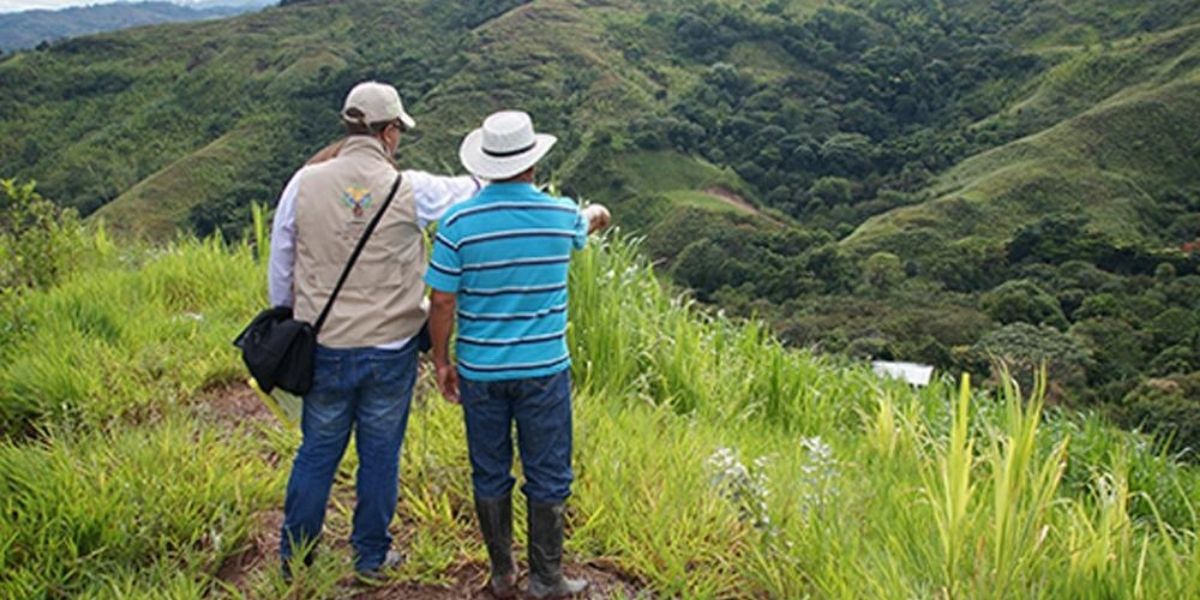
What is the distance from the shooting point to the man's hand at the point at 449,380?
2.71 meters

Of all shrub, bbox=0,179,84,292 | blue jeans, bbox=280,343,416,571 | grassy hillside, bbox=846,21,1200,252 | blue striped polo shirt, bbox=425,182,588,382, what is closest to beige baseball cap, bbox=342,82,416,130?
blue striped polo shirt, bbox=425,182,588,382

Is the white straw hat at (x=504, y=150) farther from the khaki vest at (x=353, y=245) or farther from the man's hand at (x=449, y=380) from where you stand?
the man's hand at (x=449, y=380)

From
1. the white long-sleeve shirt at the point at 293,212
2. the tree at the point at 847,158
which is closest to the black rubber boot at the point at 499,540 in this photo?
the white long-sleeve shirt at the point at 293,212

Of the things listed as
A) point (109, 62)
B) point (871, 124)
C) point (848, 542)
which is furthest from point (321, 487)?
point (109, 62)

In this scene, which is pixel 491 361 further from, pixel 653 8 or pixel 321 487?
pixel 653 8

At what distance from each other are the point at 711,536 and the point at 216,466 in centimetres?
161

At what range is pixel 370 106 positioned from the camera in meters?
2.63

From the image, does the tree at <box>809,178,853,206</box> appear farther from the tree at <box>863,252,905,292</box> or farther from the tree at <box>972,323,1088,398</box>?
the tree at <box>972,323,1088,398</box>

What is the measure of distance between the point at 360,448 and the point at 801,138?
3129 inches

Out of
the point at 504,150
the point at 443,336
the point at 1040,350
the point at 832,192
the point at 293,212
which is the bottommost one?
the point at 832,192

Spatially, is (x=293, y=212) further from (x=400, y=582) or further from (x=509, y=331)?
(x=400, y=582)

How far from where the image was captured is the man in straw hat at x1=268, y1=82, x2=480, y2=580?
2.59m

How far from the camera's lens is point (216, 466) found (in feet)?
10.1

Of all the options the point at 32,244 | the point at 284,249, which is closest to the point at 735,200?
the point at 32,244
